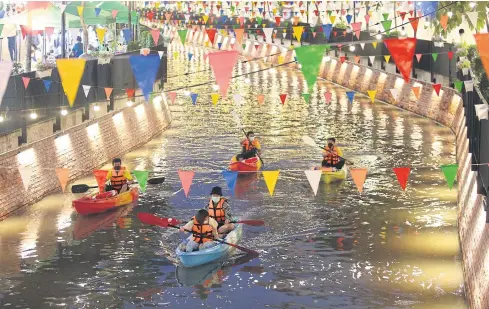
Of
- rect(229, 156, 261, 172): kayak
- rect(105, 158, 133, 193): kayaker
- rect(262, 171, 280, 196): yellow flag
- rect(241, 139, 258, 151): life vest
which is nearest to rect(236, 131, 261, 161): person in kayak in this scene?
rect(241, 139, 258, 151): life vest

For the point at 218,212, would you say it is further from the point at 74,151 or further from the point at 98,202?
the point at 74,151

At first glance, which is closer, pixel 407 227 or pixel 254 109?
pixel 407 227

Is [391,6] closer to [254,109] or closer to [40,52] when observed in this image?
[254,109]

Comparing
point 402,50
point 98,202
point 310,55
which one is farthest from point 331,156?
point 402,50

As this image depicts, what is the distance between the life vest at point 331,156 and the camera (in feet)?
96.7

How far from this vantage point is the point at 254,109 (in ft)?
154

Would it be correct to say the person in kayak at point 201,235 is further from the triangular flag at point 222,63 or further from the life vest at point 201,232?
the triangular flag at point 222,63

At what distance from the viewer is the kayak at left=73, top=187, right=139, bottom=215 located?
2447cm

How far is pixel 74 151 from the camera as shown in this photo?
96.4ft

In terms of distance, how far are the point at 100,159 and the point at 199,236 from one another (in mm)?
12589

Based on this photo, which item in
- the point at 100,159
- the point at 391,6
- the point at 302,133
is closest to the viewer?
the point at 100,159

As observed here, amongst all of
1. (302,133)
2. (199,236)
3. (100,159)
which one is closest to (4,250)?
(199,236)

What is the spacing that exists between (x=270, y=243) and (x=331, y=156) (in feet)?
27.8

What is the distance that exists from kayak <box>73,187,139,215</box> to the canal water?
0.26 m
